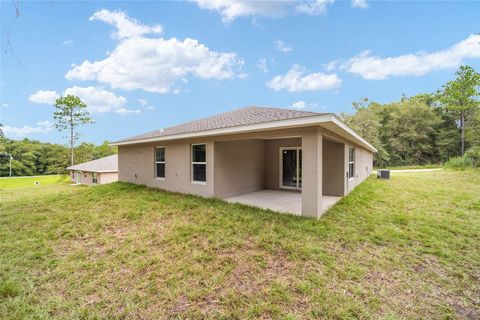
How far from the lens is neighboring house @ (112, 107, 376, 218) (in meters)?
5.54

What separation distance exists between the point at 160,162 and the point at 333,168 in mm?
7465

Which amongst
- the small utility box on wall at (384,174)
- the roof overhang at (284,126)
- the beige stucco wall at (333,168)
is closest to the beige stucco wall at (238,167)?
the roof overhang at (284,126)

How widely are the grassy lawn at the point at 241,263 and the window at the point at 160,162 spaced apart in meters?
3.18

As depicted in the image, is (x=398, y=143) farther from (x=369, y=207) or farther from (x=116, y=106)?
(x=116, y=106)

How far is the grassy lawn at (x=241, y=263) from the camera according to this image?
2.78m

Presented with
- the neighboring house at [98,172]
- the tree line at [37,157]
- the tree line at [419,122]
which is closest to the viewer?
the neighboring house at [98,172]

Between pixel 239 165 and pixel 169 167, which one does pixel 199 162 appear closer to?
pixel 239 165

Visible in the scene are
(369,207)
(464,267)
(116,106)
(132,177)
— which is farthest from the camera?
(116,106)

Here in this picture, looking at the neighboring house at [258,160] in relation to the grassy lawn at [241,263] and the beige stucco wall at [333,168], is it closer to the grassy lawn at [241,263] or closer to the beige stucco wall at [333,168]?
the beige stucco wall at [333,168]

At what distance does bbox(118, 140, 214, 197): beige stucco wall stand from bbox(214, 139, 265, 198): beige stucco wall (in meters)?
0.33

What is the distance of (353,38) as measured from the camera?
40.3 feet

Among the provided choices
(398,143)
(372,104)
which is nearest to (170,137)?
(398,143)

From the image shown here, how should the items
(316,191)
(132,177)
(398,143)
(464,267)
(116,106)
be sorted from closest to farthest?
(464,267) → (316,191) → (132,177) → (116,106) → (398,143)

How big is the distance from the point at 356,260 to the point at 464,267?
179cm
